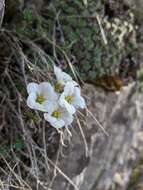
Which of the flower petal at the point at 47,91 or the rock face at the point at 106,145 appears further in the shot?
the rock face at the point at 106,145

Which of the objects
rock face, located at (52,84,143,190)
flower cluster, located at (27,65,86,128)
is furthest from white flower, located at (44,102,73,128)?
rock face, located at (52,84,143,190)

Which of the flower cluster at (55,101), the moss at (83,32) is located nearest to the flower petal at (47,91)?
the flower cluster at (55,101)

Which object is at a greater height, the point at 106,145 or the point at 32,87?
the point at 32,87

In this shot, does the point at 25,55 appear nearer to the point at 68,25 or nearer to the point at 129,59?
the point at 68,25

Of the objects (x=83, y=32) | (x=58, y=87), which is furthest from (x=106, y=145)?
(x=58, y=87)

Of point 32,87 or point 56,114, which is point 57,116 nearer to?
point 56,114

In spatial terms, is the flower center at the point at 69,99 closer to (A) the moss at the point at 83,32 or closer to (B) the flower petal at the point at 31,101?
(B) the flower petal at the point at 31,101

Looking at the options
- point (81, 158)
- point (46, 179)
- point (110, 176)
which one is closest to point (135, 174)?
point (110, 176)
